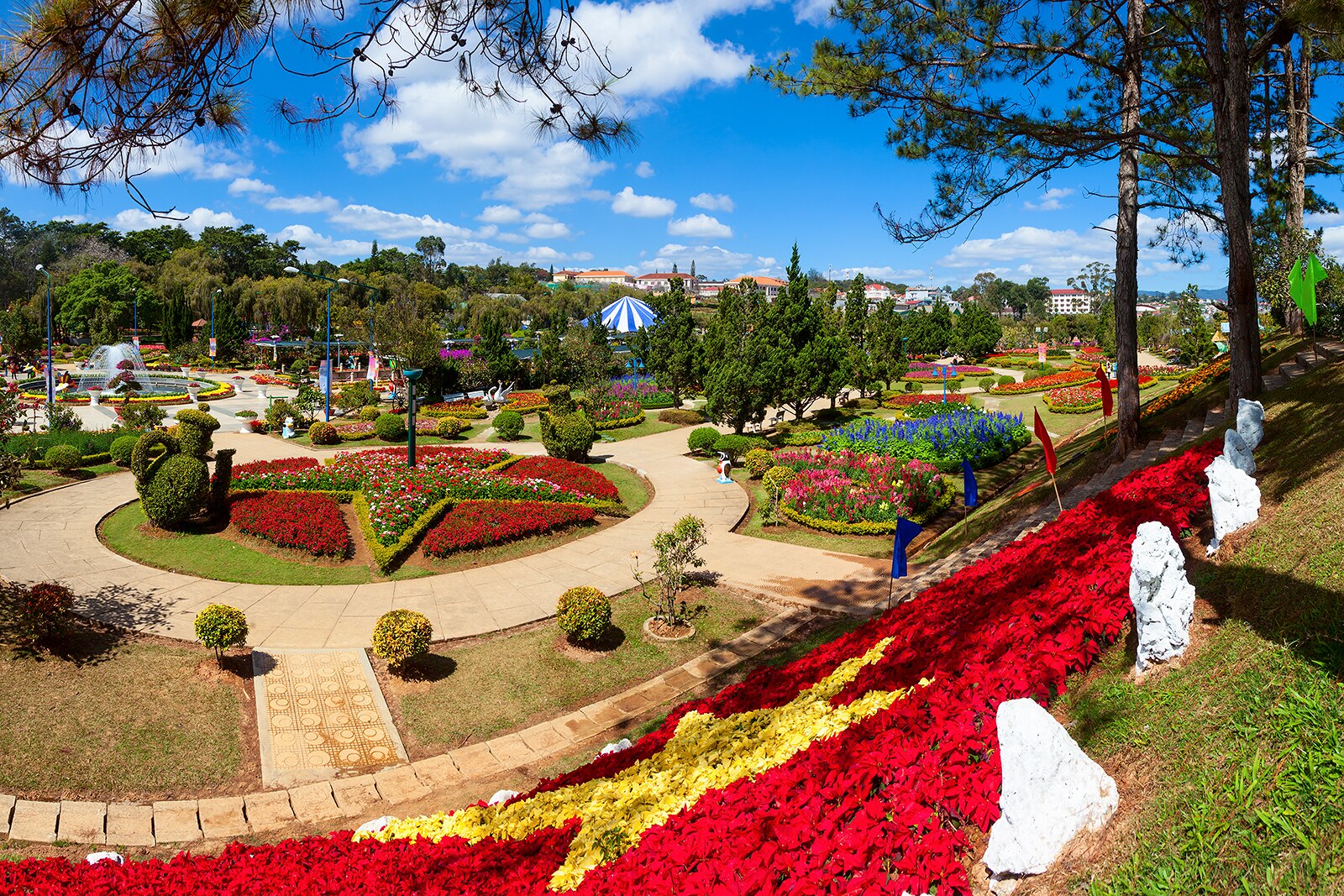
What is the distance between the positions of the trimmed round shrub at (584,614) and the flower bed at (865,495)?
6366 millimetres

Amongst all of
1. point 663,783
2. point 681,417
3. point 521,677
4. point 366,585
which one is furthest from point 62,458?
point 663,783

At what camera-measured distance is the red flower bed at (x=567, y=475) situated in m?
15.6

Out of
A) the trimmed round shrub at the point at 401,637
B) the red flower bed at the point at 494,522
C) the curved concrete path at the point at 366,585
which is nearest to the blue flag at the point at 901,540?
the curved concrete path at the point at 366,585

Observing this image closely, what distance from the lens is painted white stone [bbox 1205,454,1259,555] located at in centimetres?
575

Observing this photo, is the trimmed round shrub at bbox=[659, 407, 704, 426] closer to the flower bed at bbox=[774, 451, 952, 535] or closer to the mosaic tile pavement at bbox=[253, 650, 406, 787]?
the flower bed at bbox=[774, 451, 952, 535]

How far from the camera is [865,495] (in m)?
14.5

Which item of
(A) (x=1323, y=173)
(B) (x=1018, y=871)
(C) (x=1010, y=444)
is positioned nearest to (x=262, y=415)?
(C) (x=1010, y=444)

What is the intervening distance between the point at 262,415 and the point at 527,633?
24696mm

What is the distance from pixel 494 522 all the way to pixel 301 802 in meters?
7.07

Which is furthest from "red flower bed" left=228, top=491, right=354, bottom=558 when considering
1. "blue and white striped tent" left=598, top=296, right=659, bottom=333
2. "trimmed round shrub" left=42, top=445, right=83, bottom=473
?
"blue and white striped tent" left=598, top=296, right=659, bottom=333

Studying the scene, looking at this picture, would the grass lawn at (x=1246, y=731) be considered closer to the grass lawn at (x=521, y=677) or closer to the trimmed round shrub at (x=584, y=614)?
the grass lawn at (x=521, y=677)

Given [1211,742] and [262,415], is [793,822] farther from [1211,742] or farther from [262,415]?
[262,415]

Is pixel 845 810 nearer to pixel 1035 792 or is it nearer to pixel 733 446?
pixel 1035 792

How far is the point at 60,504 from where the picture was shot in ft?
48.6
